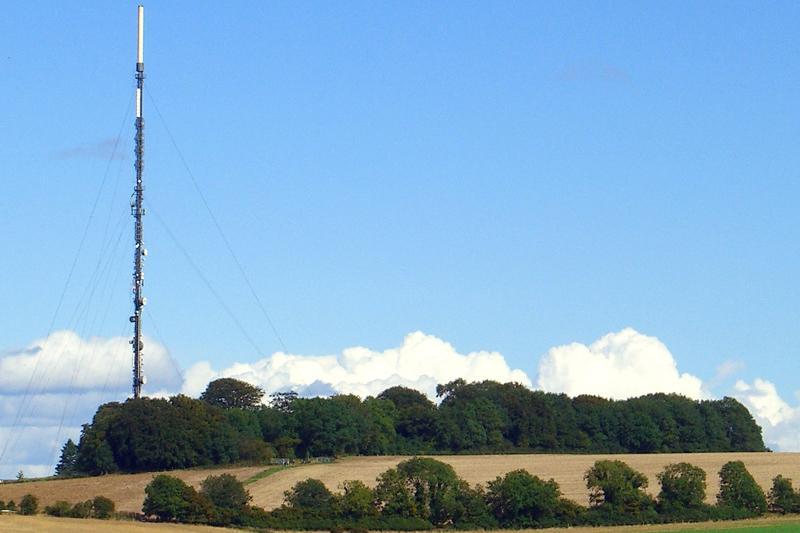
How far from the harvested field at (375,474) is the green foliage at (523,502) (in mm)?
8275

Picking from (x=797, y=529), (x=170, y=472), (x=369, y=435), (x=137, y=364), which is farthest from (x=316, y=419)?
(x=797, y=529)

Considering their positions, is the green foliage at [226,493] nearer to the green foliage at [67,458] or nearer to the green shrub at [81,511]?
the green shrub at [81,511]

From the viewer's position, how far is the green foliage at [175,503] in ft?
361

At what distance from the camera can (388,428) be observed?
18112cm

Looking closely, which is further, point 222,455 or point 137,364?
point 222,455

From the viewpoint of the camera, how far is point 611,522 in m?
113

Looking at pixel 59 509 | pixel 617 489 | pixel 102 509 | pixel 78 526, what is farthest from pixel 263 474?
pixel 78 526

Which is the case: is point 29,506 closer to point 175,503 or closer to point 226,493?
point 175,503

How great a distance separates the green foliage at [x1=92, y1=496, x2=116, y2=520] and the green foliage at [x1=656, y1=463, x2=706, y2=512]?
42355mm

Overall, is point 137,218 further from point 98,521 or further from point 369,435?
point 369,435

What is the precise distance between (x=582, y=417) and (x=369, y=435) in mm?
33415

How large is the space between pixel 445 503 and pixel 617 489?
14.2m

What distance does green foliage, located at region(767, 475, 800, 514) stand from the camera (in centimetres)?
11906

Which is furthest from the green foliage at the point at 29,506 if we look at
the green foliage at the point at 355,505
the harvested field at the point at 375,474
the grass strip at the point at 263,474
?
the grass strip at the point at 263,474
